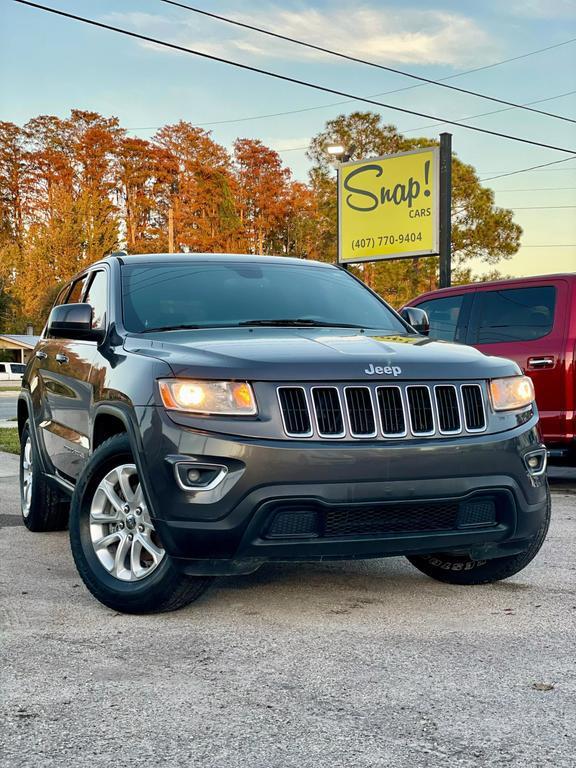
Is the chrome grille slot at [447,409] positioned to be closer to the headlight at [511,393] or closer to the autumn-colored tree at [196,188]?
the headlight at [511,393]

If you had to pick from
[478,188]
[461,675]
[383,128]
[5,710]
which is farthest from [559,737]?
[383,128]

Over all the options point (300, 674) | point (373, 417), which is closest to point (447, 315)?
point (373, 417)

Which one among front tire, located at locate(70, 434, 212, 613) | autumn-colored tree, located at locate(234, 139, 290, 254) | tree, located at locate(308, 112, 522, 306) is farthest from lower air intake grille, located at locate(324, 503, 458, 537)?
autumn-colored tree, located at locate(234, 139, 290, 254)

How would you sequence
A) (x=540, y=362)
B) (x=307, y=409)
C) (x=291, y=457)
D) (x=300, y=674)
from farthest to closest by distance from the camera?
(x=540, y=362) → (x=307, y=409) → (x=291, y=457) → (x=300, y=674)

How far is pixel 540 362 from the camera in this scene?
355 inches

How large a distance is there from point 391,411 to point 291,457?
51 centimetres

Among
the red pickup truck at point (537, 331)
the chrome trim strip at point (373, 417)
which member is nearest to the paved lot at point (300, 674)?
the chrome trim strip at point (373, 417)

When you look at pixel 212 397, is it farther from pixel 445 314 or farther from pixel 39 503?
pixel 445 314

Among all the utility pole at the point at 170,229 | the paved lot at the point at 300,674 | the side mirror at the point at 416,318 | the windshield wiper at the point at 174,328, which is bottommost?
the paved lot at the point at 300,674

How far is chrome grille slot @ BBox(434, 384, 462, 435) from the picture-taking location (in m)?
4.43

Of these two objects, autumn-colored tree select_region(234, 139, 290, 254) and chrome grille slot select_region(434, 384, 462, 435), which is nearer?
chrome grille slot select_region(434, 384, 462, 435)

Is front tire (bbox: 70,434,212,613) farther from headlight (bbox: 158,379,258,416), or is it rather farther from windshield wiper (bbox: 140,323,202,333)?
windshield wiper (bbox: 140,323,202,333)

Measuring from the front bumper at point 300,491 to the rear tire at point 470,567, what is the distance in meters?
0.68

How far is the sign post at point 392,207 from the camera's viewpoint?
21547 mm
